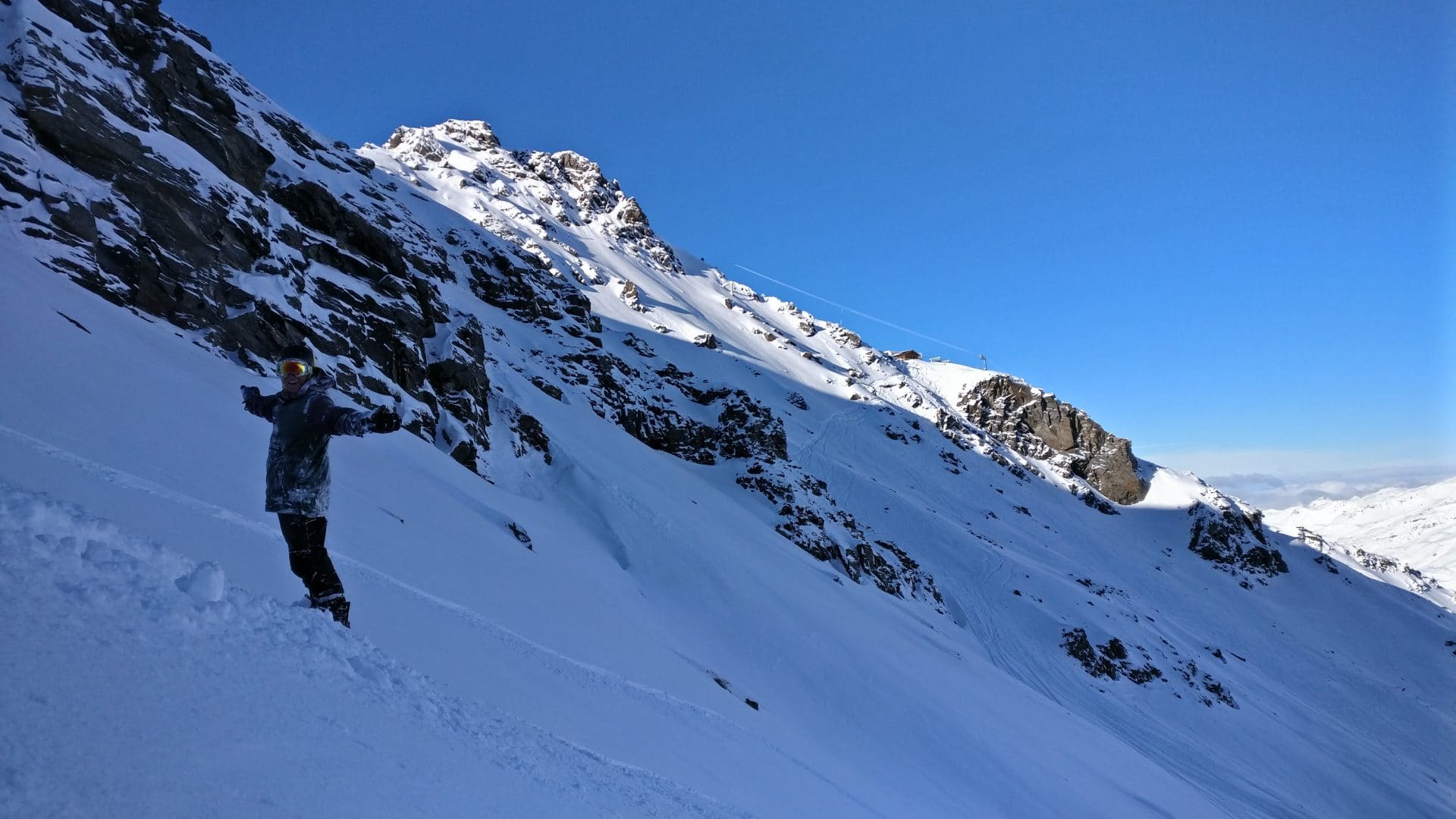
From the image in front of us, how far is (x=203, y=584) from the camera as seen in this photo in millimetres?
2873

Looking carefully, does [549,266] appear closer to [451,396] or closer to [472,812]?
[451,396]

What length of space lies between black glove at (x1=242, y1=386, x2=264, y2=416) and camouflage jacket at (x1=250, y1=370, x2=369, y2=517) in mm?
171

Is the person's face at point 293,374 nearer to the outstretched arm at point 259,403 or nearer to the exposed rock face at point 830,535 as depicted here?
the outstretched arm at point 259,403

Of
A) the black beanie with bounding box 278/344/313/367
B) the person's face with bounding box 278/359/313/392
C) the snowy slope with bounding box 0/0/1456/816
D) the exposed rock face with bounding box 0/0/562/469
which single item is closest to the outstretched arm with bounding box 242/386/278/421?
the person's face with bounding box 278/359/313/392

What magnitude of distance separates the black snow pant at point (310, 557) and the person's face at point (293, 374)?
740 mm

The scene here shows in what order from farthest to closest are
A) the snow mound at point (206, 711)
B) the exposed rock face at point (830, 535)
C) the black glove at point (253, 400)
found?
the exposed rock face at point (830, 535) < the black glove at point (253, 400) < the snow mound at point (206, 711)

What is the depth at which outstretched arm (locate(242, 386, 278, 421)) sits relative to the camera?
406 cm

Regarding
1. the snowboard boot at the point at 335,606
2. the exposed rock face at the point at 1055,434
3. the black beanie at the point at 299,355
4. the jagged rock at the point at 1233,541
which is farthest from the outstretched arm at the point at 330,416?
the exposed rock face at the point at 1055,434

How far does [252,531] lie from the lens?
5.01 m

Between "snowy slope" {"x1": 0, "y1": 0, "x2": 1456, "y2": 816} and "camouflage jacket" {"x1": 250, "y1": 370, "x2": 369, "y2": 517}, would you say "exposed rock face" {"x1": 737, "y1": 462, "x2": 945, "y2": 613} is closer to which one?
"snowy slope" {"x1": 0, "y1": 0, "x2": 1456, "y2": 816}

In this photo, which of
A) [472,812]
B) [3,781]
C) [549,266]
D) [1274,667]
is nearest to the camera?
[3,781]

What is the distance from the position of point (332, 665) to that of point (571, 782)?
1.21m

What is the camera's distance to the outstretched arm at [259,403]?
13.3ft

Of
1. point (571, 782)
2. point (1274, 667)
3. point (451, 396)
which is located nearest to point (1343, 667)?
point (1274, 667)
